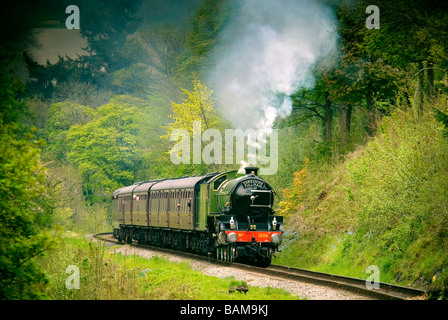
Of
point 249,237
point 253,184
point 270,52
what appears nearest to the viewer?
point 249,237

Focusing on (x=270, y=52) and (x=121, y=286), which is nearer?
(x=121, y=286)

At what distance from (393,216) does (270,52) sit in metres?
11.8

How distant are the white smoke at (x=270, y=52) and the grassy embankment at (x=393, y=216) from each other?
5.98 metres

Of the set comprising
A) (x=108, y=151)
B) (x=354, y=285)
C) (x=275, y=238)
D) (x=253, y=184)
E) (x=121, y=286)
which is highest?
(x=108, y=151)

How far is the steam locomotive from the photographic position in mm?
21125

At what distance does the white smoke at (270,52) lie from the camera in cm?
2564

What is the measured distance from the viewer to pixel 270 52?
26.8 metres

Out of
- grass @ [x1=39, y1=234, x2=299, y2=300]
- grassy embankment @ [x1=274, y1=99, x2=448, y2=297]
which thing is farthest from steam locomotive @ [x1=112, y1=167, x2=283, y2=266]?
grass @ [x1=39, y1=234, x2=299, y2=300]

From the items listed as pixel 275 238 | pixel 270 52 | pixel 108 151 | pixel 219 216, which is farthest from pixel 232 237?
pixel 108 151

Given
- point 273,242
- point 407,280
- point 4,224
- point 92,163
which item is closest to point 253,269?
point 273,242

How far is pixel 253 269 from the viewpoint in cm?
2023

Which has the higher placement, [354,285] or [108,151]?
[108,151]

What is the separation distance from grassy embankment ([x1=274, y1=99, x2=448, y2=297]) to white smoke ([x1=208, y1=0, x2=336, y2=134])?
235 inches

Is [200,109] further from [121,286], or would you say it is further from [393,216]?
[121,286]
